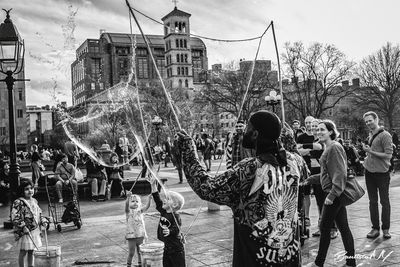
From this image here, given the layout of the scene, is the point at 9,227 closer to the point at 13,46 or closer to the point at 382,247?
the point at 13,46

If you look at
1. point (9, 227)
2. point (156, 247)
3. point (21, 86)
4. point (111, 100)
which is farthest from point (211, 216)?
point (21, 86)

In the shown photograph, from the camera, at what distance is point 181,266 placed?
4.98 meters

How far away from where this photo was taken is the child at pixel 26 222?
592 cm

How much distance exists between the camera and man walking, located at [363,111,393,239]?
273 inches

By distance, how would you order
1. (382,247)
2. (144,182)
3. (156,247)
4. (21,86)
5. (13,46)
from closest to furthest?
(156,247) < (382,247) < (13,46) < (144,182) < (21,86)

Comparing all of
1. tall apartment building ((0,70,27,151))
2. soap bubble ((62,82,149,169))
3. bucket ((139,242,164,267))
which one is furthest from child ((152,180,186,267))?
tall apartment building ((0,70,27,151))

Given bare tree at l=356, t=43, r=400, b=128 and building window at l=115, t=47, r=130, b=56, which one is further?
building window at l=115, t=47, r=130, b=56

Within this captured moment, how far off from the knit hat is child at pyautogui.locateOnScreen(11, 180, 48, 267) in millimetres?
4238

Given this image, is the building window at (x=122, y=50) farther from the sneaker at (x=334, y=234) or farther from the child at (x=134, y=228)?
the child at (x=134, y=228)

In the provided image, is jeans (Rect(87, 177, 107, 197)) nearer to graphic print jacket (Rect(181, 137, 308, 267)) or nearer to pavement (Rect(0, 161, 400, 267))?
pavement (Rect(0, 161, 400, 267))

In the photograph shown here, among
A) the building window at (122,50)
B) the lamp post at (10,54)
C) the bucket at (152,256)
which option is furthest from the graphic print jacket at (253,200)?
the building window at (122,50)

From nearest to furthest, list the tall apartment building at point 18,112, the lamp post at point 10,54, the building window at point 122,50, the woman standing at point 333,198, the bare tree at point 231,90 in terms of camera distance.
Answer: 1. the woman standing at point 333,198
2. the lamp post at point 10,54
3. the bare tree at point 231,90
4. the tall apartment building at point 18,112
5. the building window at point 122,50

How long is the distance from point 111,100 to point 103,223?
2.75 metres

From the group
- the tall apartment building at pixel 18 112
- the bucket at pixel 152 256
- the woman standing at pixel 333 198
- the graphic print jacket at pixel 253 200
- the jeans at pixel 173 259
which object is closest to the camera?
the graphic print jacket at pixel 253 200
